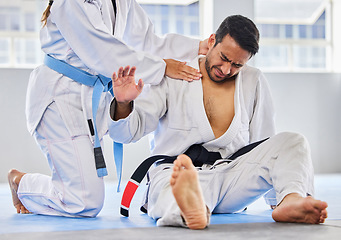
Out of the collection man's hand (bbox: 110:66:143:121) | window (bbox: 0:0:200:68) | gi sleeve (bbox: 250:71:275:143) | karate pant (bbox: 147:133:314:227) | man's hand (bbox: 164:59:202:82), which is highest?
window (bbox: 0:0:200:68)

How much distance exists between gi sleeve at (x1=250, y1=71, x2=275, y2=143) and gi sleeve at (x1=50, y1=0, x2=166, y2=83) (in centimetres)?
52

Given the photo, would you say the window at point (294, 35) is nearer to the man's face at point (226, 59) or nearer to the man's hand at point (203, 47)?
the man's hand at point (203, 47)

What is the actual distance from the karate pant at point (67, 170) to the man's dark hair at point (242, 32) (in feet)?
2.77

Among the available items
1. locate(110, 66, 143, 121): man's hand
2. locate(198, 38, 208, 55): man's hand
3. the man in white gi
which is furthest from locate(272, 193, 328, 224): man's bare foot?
locate(198, 38, 208, 55): man's hand

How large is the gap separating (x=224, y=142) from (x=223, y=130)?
7 cm

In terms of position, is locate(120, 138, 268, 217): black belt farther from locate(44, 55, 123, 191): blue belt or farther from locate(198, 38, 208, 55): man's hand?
locate(198, 38, 208, 55): man's hand

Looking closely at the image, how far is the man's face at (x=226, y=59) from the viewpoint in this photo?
2.32 m

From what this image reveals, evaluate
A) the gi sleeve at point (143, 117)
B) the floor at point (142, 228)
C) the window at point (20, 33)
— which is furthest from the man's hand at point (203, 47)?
the window at point (20, 33)

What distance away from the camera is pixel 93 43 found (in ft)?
7.68

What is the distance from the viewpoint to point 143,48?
278 centimetres

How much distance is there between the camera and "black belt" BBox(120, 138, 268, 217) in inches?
88.4

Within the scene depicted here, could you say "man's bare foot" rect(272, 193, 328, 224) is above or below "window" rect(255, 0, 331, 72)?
below

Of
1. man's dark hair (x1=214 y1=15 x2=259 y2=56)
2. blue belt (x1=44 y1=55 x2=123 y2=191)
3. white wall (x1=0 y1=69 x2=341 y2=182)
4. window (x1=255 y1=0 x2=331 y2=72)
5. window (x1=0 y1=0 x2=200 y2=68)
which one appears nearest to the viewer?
man's dark hair (x1=214 y1=15 x2=259 y2=56)

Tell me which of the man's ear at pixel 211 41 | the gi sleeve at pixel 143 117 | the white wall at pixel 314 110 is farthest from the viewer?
the white wall at pixel 314 110
